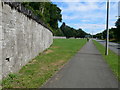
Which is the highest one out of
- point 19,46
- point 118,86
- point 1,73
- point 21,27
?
point 21,27

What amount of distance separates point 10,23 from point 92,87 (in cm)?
373

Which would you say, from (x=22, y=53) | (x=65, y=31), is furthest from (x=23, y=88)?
(x=65, y=31)

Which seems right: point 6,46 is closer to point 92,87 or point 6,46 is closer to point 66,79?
point 66,79

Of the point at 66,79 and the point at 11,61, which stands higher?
the point at 11,61

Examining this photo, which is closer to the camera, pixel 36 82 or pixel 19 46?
pixel 36 82

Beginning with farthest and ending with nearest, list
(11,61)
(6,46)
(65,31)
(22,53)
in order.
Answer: (65,31) → (22,53) → (11,61) → (6,46)

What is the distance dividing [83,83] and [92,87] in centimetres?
46

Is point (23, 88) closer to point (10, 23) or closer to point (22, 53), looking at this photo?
point (10, 23)

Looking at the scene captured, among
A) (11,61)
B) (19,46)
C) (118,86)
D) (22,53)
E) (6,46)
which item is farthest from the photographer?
(22,53)

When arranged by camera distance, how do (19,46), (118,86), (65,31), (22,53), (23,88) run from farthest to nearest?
(65,31) < (22,53) < (19,46) < (118,86) < (23,88)

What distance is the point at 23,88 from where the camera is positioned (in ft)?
17.2

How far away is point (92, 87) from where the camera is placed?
18.0ft

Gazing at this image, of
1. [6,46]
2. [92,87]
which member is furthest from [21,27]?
[92,87]

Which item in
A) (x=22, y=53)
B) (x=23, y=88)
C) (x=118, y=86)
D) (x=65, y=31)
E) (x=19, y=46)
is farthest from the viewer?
(x=65, y=31)
